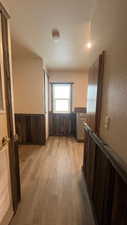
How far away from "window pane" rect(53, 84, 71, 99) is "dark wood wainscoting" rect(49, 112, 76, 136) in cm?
72

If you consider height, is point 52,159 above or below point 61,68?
below

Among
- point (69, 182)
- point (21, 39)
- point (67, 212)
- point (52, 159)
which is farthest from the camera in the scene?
point (52, 159)

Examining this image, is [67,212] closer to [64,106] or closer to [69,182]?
[69,182]

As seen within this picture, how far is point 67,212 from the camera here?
1454 mm

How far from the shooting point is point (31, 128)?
3541 mm

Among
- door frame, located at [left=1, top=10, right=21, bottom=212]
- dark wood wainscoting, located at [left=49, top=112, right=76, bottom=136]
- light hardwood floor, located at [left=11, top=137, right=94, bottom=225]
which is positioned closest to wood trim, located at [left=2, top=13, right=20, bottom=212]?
door frame, located at [left=1, top=10, right=21, bottom=212]

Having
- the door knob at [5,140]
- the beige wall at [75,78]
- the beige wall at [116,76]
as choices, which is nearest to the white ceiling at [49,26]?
the beige wall at [116,76]

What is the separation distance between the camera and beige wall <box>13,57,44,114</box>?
10.7 feet

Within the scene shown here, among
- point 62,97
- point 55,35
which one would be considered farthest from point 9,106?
point 62,97

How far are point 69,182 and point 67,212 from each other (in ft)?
1.75

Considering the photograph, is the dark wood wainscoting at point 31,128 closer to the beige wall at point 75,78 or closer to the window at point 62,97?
the window at point 62,97

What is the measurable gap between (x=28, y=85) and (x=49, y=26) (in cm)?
178

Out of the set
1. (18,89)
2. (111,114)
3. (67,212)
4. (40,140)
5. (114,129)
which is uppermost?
(18,89)

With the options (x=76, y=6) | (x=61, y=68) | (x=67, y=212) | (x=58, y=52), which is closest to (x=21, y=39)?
(x=58, y=52)
